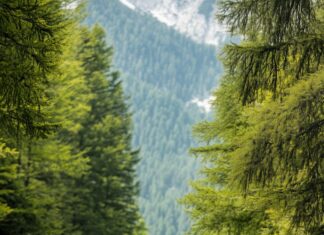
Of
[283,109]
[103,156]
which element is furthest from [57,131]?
[103,156]

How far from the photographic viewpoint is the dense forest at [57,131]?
6.07m

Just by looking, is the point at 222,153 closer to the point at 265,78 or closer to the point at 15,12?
the point at 265,78

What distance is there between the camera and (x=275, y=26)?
6.94m

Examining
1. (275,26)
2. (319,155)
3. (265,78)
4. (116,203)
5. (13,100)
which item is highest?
(275,26)

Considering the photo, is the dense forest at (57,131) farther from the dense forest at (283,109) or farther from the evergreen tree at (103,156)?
the dense forest at (283,109)

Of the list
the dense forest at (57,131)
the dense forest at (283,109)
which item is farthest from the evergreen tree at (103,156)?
the dense forest at (283,109)

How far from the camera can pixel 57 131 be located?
27.0ft

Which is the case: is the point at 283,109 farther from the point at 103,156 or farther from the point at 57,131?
the point at 103,156

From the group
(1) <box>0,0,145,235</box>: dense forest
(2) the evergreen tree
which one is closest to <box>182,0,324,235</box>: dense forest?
(1) <box>0,0,145,235</box>: dense forest

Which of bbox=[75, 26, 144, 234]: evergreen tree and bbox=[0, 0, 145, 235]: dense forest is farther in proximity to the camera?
bbox=[75, 26, 144, 234]: evergreen tree

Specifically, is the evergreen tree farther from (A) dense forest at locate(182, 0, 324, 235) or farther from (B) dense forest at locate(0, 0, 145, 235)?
(A) dense forest at locate(182, 0, 324, 235)

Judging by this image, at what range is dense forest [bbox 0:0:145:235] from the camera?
6.07m

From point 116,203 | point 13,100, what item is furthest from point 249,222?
point 116,203

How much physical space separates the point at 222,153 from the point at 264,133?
7.37 m
